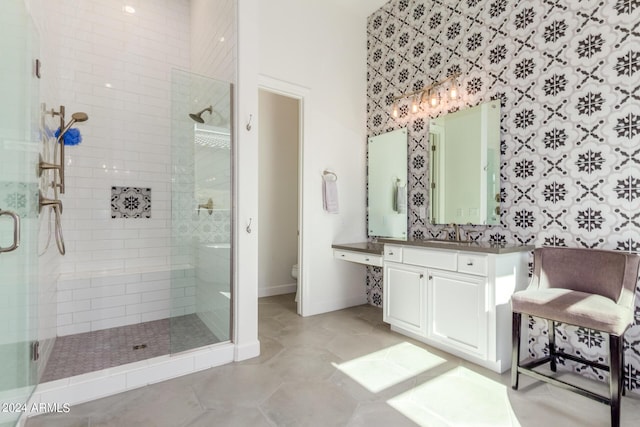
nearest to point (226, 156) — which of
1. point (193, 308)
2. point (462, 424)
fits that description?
point (193, 308)

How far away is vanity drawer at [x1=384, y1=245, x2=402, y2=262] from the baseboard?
1.99m

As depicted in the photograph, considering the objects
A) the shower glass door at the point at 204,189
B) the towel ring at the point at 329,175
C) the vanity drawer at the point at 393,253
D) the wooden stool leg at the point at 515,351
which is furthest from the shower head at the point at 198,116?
the wooden stool leg at the point at 515,351

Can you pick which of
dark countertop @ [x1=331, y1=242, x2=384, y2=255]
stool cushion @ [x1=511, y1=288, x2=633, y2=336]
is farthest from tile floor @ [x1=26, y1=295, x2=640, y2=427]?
dark countertop @ [x1=331, y1=242, x2=384, y2=255]

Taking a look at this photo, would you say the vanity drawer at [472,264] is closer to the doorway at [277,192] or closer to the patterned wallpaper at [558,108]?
the patterned wallpaper at [558,108]

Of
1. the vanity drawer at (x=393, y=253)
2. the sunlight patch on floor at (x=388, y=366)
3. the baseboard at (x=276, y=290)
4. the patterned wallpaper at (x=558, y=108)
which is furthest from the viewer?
the baseboard at (x=276, y=290)

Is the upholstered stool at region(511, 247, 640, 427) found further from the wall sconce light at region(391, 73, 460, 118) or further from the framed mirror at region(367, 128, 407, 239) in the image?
the wall sconce light at region(391, 73, 460, 118)

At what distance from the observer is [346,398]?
1953mm

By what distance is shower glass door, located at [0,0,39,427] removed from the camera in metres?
1.53

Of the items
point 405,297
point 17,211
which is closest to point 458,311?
point 405,297

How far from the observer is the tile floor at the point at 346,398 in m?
1.74

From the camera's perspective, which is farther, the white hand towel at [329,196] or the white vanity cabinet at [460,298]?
the white hand towel at [329,196]

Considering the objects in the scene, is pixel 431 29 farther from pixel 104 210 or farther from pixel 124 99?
pixel 104 210

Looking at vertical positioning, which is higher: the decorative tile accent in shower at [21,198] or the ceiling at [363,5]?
the ceiling at [363,5]

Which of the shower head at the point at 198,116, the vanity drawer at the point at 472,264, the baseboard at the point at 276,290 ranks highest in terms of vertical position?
the shower head at the point at 198,116
